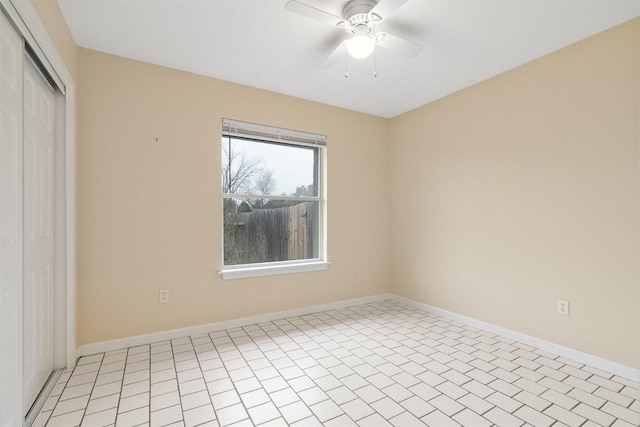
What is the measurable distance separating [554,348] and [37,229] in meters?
3.94

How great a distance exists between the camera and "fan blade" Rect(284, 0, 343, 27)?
1.71 meters

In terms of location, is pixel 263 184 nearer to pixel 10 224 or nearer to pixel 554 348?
pixel 10 224

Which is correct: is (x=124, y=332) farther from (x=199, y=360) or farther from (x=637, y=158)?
(x=637, y=158)

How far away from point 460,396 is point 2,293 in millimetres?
2516

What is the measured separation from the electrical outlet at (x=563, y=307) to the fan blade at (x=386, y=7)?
259cm

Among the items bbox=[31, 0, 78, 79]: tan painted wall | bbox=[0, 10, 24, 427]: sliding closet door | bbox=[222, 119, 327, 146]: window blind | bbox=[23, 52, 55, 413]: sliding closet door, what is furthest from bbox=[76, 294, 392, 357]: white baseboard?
bbox=[31, 0, 78, 79]: tan painted wall

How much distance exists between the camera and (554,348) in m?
2.51

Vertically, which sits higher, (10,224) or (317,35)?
(317,35)

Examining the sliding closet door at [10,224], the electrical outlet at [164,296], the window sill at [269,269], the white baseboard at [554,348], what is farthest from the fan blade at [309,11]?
the white baseboard at [554,348]

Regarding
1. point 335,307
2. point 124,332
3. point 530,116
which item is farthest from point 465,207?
point 124,332

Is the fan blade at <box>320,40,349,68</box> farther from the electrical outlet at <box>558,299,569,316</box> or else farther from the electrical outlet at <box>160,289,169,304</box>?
the electrical outlet at <box>558,299,569,316</box>

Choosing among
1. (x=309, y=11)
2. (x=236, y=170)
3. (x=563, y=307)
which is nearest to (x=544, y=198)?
(x=563, y=307)

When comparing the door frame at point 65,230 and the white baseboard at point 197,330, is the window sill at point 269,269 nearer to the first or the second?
the white baseboard at point 197,330

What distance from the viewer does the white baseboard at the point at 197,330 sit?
2509 mm
